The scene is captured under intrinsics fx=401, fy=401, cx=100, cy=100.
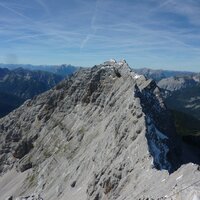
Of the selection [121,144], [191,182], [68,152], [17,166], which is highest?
[191,182]

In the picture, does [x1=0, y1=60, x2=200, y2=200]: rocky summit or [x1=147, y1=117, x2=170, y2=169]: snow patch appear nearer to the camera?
[x1=0, y1=60, x2=200, y2=200]: rocky summit

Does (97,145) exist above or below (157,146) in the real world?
below

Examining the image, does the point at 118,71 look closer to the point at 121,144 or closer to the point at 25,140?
the point at 121,144

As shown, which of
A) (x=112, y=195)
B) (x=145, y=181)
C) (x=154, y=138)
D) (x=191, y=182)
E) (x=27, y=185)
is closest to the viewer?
(x=191, y=182)

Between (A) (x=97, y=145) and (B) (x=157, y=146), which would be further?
(A) (x=97, y=145)

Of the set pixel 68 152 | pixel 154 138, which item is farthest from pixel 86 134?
pixel 154 138

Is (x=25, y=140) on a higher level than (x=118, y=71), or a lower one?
lower

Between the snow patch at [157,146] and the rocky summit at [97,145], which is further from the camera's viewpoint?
the snow patch at [157,146]

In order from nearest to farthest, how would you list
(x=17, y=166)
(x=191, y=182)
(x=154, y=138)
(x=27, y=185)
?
(x=191, y=182)
(x=154, y=138)
(x=27, y=185)
(x=17, y=166)

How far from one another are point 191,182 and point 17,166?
260 ft

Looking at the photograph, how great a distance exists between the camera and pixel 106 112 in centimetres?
8144

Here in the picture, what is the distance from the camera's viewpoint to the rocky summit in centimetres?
4768

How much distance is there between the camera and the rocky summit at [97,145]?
47678mm

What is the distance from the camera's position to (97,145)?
71375 mm
